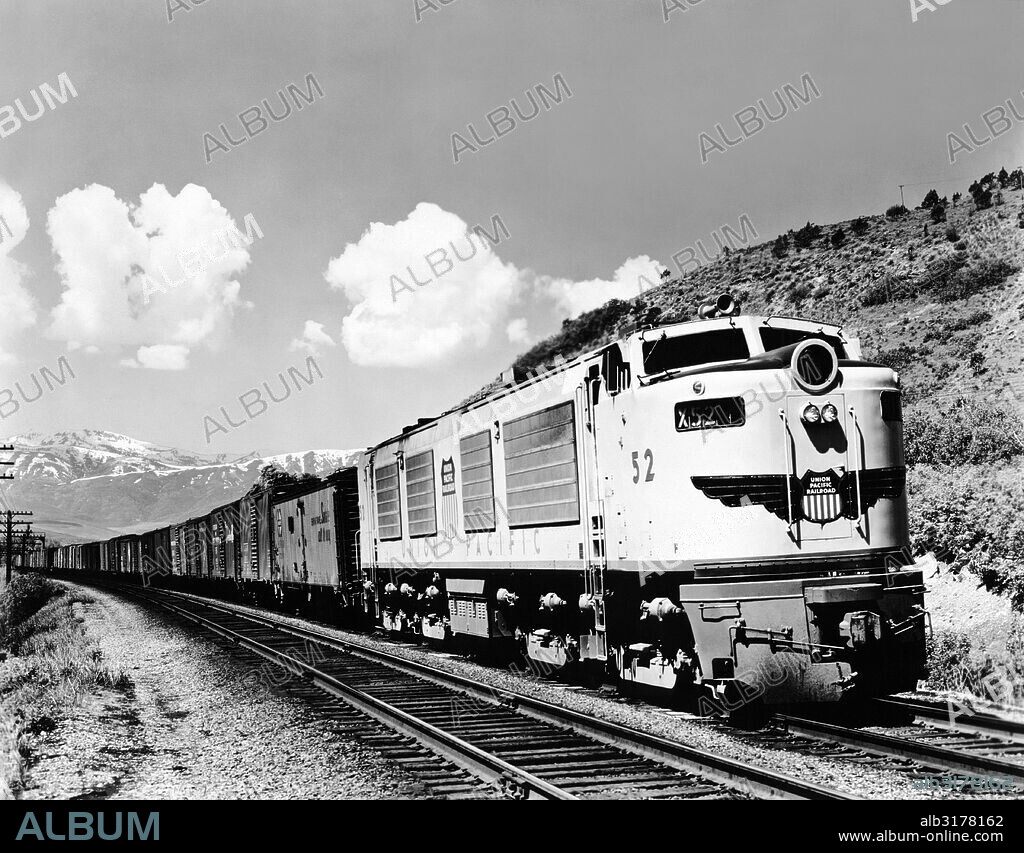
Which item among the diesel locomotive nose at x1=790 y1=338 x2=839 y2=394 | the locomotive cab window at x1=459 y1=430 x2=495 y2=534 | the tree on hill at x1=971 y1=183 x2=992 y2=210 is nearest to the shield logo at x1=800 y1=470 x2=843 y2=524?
the diesel locomotive nose at x1=790 y1=338 x2=839 y2=394

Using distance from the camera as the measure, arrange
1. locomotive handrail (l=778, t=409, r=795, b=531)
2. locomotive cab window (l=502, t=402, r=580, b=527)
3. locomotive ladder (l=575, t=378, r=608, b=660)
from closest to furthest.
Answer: locomotive handrail (l=778, t=409, r=795, b=531) → locomotive ladder (l=575, t=378, r=608, b=660) → locomotive cab window (l=502, t=402, r=580, b=527)

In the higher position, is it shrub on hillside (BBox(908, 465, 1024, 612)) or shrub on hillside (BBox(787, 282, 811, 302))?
shrub on hillside (BBox(787, 282, 811, 302))

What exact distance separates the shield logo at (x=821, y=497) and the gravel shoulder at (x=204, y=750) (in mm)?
4285

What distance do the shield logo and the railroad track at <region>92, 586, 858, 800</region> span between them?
251 cm

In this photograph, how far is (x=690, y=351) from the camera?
9734 millimetres

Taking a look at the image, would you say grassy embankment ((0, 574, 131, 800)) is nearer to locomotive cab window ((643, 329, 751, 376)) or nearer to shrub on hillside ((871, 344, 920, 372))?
locomotive cab window ((643, 329, 751, 376))

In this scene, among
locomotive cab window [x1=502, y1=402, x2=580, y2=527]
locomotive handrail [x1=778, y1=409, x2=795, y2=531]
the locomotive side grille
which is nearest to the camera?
locomotive handrail [x1=778, y1=409, x2=795, y2=531]

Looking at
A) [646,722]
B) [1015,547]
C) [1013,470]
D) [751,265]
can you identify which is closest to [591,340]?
[751,265]

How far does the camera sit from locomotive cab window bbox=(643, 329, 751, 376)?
31.8 ft

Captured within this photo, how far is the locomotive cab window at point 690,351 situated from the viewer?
31.8 ft

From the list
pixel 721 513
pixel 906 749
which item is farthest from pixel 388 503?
pixel 906 749
